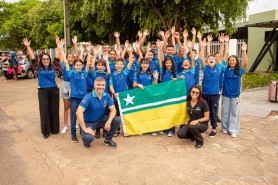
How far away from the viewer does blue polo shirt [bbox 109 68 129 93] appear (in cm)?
605

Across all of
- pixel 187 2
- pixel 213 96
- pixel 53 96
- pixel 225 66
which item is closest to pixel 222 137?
pixel 213 96

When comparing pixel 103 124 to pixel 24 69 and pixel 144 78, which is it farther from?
pixel 24 69

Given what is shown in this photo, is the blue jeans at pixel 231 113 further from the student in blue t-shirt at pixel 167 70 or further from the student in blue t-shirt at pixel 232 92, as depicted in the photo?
the student in blue t-shirt at pixel 167 70

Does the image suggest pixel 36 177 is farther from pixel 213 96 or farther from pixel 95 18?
pixel 95 18

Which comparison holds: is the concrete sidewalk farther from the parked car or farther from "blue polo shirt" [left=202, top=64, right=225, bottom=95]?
the parked car

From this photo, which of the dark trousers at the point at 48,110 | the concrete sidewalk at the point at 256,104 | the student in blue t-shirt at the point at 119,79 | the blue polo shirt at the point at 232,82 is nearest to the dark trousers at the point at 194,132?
the blue polo shirt at the point at 232,82

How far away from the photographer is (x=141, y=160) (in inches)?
189

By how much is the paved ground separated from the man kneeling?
0.27m

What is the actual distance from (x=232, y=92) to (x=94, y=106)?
9.31ft

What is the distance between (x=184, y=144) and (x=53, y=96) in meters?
2.94

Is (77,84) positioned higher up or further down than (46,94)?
higher up

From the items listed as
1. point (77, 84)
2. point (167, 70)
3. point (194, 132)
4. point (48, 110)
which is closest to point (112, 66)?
point (77, 84)

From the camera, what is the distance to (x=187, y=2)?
550 inches

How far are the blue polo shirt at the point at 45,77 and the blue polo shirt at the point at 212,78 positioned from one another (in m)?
3.23
